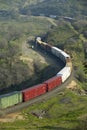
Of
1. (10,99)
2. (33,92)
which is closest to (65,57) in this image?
(33,92)

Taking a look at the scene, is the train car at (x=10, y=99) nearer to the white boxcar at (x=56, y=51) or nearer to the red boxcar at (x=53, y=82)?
the red boxcar at (x=53, y=82)

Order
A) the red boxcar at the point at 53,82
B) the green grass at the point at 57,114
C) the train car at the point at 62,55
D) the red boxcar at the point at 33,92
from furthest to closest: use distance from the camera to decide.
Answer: the train car at the point at 62,55 < the red boxcar at the point at 53,82 < the red boxcar at the point at 33,92 < the green grass at the point at 57,114

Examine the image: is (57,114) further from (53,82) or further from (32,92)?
(53,82)

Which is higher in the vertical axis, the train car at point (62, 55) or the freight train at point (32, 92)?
the freight train at point (32, 92)

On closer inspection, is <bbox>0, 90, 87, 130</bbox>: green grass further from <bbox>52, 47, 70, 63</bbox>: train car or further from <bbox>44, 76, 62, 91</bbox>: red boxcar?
<bbox>52, 47, 70, 63</bbox>: train car

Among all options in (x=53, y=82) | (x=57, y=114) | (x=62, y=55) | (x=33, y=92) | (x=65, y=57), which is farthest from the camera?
(x=62, y=55)

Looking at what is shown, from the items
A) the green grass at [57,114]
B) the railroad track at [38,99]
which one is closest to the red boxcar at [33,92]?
the railroad track at [38,99]

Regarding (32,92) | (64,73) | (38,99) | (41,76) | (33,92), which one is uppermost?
(32,92)
